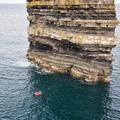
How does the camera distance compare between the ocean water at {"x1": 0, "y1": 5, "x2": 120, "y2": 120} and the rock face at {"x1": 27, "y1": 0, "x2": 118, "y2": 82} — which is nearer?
the ocean water at {"x1": 0, "y1": 5, "x2": 120, "y2": 120}

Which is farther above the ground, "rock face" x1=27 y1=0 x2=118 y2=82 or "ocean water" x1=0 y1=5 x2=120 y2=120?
"rock face" x1=27 y1=0 x2=118 y2=82

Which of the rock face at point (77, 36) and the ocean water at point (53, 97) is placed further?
the rock face at point (77, 36)

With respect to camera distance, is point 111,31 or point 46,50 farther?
point 46,50

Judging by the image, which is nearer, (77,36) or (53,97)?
(53,97)

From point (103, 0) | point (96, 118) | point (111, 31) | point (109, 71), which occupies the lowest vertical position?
point (96, 118)

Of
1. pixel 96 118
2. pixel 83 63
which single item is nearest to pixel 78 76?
pixel 83 63

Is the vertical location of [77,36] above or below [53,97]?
above

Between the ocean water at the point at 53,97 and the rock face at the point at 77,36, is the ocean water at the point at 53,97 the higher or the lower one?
the lower one

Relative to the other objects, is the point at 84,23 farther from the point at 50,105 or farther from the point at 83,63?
the point at 50,105
